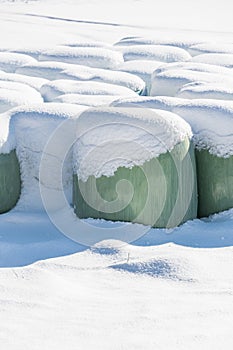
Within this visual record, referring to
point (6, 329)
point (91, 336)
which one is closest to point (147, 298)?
point (91, 336)

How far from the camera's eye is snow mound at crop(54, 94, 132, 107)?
3041 mm

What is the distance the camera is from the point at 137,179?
2.45m

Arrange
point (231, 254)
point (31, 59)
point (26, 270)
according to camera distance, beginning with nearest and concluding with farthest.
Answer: point (26, 270) → point (231, 254) → point (31, 59)

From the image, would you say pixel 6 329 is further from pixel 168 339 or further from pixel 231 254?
pixel 231 254

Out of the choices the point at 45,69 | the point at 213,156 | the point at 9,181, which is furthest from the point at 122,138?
the point at 45,69

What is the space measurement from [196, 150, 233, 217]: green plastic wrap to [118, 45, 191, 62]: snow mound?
1.96 meters

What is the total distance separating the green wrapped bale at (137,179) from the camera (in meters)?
2.45

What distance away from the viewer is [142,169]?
96.1 inches

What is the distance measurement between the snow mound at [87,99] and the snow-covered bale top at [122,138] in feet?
1.61

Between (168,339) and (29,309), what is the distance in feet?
1.28

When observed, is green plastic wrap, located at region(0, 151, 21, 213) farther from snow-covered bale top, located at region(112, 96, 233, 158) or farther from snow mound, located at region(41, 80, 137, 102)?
snow mound, located at region(41, 80, 137, 102)

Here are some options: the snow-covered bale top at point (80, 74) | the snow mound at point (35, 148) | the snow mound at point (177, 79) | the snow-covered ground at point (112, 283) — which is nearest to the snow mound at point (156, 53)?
the snow-covered bale top at point (80, 74)

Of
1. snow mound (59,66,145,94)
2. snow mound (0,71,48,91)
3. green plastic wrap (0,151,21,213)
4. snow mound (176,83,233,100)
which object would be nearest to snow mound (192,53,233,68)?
snow mound (59,66,145,94)

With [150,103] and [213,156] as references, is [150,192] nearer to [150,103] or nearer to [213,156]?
[213,156]
